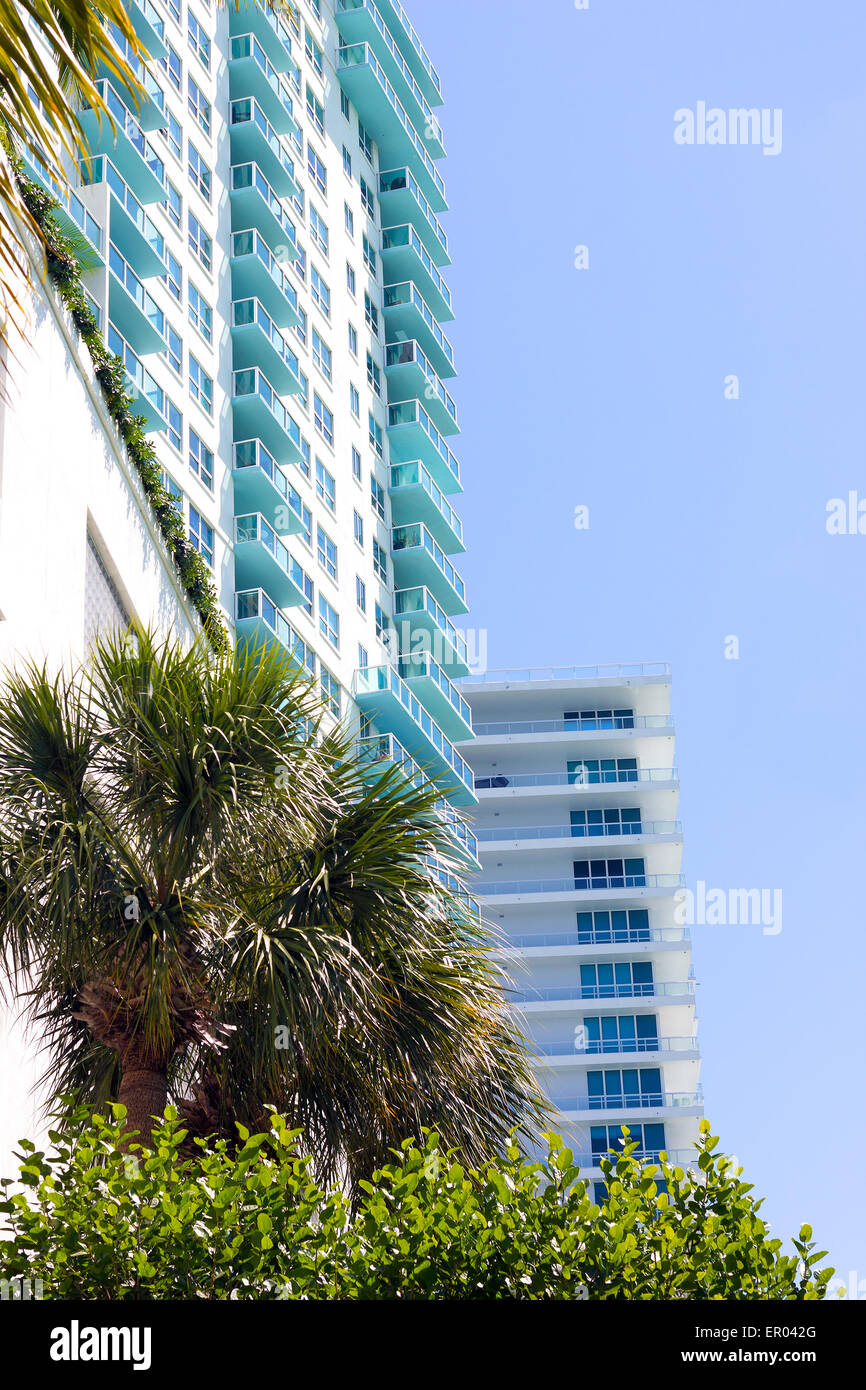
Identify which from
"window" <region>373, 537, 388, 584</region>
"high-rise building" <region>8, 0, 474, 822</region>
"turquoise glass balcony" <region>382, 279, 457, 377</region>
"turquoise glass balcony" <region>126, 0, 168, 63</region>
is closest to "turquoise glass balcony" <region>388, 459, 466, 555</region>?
"high-rise building" <region>8, 0, 474, 822</region>

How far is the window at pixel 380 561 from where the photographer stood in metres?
55.9

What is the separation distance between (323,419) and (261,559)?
1041 centimetres

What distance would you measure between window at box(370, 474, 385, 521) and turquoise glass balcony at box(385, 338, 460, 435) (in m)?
4.65

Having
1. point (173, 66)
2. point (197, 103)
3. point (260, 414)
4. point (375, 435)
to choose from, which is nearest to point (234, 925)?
point (260, 414)

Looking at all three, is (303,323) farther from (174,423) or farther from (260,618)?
(260,618)

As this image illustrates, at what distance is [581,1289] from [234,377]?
1584 inches

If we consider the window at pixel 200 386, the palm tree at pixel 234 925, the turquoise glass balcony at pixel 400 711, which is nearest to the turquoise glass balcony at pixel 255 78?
the window at pixel 200 386

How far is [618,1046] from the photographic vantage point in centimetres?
8088

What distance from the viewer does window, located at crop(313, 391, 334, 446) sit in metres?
51.0

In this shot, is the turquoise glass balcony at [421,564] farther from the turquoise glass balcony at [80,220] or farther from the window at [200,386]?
the turquoise glass balcony at [80,220]

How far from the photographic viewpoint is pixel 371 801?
1271cm

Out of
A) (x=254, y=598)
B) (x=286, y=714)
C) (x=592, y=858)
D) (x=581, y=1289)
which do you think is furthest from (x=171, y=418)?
(x=592, y=858)

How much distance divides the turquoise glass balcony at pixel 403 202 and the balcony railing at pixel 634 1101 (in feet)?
134
